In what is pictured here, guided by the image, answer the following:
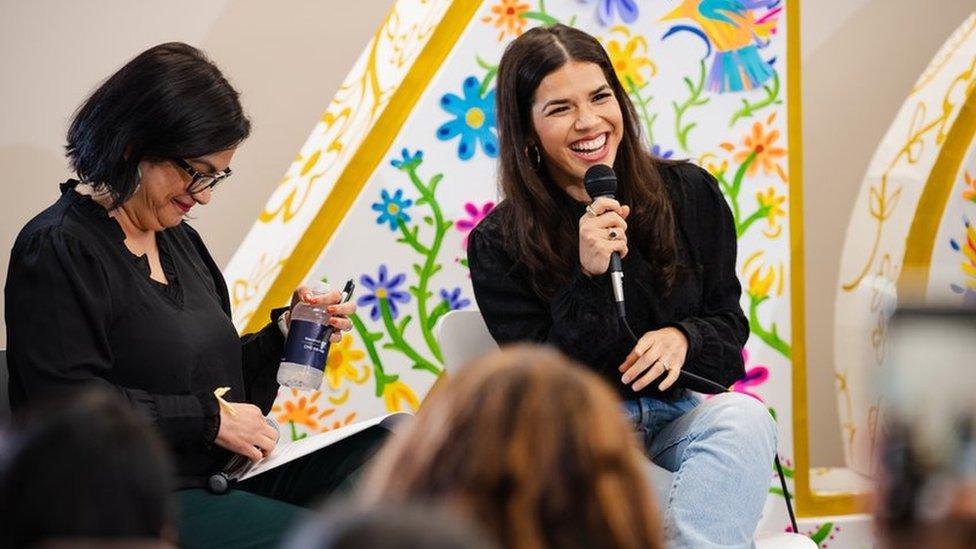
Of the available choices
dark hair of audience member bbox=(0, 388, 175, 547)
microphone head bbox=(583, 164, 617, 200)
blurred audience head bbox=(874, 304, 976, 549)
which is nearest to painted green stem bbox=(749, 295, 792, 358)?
microphone head bbox=(583, 164, 617, 200)

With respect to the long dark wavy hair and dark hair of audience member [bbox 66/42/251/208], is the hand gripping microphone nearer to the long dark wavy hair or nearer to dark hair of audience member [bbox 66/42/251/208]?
the long dark wavy hair

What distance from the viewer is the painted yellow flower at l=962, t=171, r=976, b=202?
290 centimetres

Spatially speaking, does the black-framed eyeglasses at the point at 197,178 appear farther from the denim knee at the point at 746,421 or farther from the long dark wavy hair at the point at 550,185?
the denim knee at the point at 746,421

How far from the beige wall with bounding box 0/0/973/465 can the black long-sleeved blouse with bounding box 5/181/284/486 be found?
35.6 inches

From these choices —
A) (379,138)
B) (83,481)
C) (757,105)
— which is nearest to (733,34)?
(757,105)

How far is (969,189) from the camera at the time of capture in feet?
9.52

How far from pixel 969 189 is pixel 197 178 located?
1796 mm

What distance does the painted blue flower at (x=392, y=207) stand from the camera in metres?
2.66

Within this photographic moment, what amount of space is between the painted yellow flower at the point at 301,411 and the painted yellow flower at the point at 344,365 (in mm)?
45

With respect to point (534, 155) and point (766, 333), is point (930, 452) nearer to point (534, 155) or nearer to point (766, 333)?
point (534, 155)

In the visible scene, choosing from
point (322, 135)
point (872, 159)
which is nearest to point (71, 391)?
point (322, 135)

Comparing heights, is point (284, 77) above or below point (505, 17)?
below

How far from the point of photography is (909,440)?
34.7 inches

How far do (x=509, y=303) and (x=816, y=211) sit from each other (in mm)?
1536
